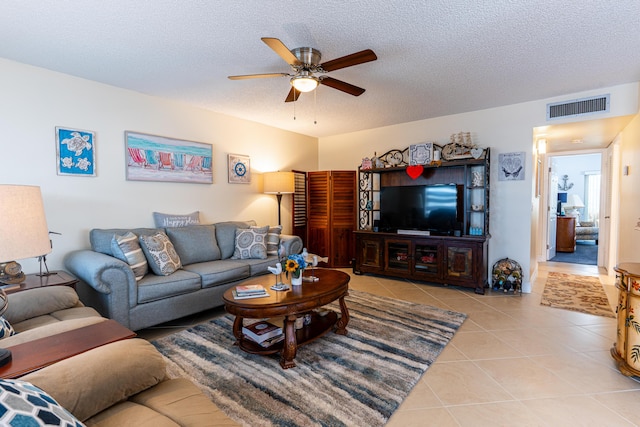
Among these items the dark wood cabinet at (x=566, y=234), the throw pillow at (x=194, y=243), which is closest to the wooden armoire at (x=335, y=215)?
the throw pillow at (x=194, y=243)

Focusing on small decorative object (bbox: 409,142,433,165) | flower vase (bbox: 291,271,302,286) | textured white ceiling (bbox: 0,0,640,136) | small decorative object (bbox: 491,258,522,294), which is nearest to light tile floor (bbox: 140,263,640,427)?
small decorative object (bbox: 491,258,522,294)

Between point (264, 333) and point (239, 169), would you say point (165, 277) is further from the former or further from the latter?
point (239, 169)

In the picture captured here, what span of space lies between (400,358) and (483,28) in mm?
2532

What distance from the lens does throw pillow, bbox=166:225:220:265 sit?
3.52 m

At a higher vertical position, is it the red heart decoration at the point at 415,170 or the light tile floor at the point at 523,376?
the red heart decoration at the point at 415,170

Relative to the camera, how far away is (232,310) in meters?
2.25

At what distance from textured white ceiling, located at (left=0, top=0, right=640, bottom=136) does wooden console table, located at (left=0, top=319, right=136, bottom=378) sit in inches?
75.9

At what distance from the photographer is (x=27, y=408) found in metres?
0.67

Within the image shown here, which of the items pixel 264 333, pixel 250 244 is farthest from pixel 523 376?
pixel 250 244

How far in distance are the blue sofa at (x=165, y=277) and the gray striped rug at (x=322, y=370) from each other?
0.91 ft

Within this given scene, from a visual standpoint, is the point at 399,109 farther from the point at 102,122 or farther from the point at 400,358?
the point at 102,122

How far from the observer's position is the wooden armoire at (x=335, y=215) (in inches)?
213

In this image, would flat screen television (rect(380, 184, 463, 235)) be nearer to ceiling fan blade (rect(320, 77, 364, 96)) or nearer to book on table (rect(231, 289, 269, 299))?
ceiling fan blade (rect(320, 77, 364, 96))

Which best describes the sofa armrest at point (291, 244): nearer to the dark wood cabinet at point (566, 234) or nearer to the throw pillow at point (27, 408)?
the throw pillow at point (27, 408)
